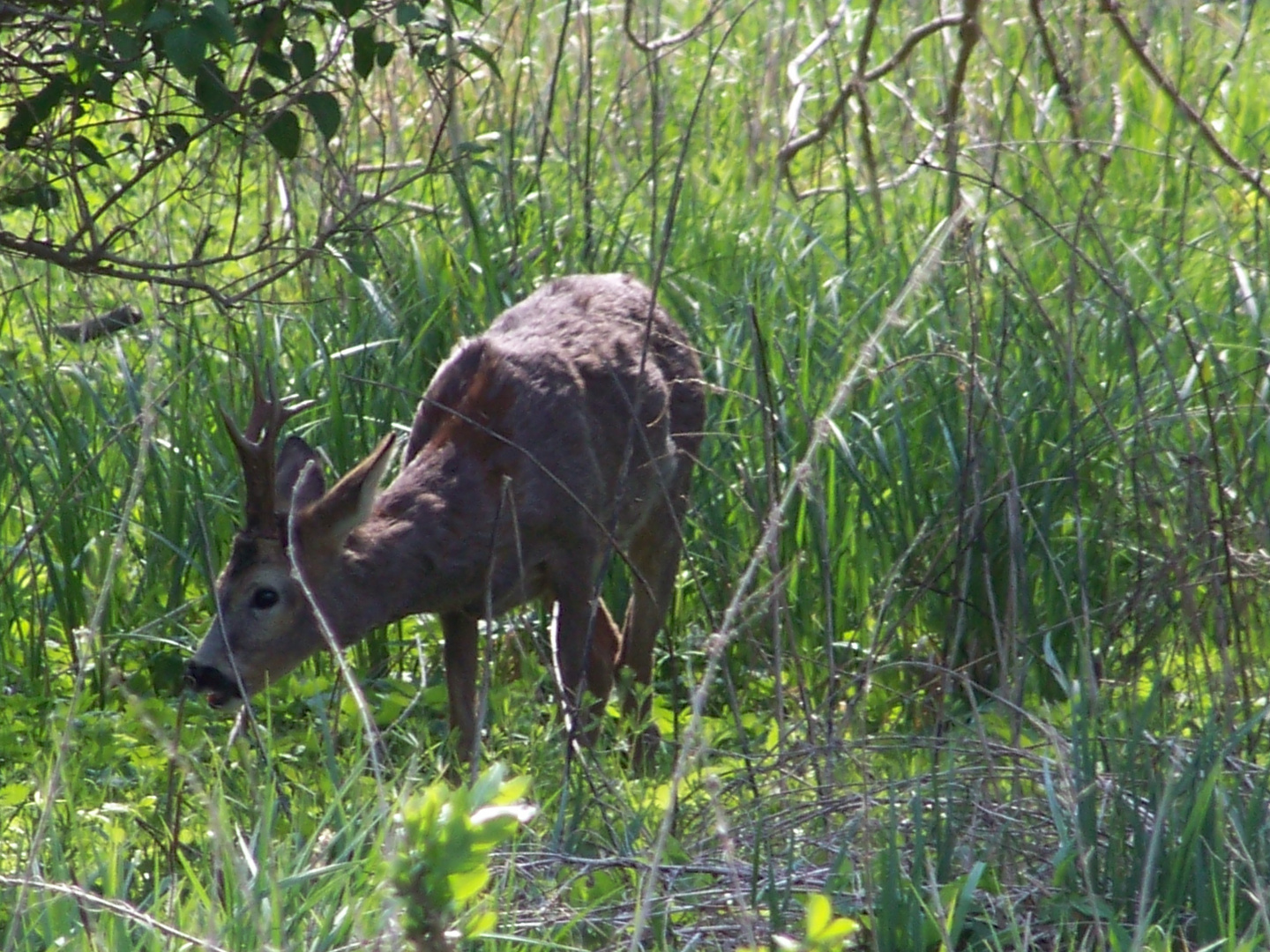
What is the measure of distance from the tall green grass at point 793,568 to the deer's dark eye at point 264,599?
8.5 inches

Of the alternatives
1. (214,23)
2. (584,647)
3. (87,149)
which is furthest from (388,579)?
(214,23)

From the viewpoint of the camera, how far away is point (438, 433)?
16.8ft

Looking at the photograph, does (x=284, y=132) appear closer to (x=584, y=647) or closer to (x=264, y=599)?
(x=264, y=599)

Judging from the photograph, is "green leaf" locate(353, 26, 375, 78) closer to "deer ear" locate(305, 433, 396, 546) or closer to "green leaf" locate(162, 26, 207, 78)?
"green leaf" locate(162, 26, 207, 78)

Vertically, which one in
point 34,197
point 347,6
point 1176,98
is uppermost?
point 347,6

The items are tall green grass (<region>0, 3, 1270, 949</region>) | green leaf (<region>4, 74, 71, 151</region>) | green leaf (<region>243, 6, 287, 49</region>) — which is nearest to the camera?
tall green grass (<region>0, 3, 1270, 949</region>)

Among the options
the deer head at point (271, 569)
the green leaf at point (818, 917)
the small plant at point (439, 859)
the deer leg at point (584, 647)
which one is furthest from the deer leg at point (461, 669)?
the green leaf at point (818, 917)

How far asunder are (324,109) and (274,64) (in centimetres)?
17

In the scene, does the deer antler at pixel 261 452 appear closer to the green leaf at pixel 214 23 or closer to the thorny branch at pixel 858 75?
the green leaf at pixel 214 23

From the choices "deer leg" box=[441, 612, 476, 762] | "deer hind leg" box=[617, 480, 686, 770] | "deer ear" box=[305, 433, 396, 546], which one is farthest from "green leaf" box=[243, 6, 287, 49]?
"deer hind leg" box=[617, 480, 686, 770]

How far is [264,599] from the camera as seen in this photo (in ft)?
15.4

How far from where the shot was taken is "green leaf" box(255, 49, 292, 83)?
3.91 m

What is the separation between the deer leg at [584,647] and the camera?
4723mm

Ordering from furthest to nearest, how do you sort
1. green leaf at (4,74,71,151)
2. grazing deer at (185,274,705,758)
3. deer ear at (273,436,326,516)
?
1. deer ear at (273,436,326,516)
2. grazing deer at (185,274,705,758)
3. green leaf at (4,74,71,151)
